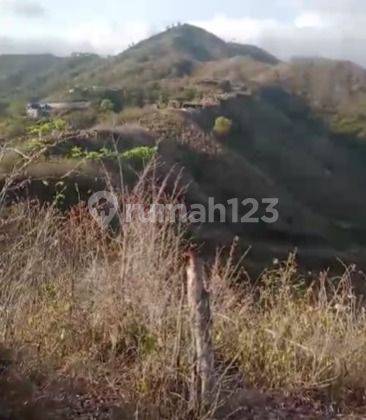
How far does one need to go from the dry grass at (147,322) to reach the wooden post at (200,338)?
0.07 meters

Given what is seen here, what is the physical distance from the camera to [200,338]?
3.49 meters

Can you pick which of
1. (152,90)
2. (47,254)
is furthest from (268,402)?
(152,90)

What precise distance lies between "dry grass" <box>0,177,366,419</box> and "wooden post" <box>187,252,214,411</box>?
0.23ft

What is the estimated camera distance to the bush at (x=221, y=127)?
4300 cm

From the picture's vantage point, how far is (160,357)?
3.59 m

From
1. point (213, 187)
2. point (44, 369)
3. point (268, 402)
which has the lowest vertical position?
point (213, 187)

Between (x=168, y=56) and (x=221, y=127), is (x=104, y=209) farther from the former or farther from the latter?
(x=168, y=56)

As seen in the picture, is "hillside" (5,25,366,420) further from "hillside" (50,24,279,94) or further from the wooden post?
"hillside" (50,24,279,94)

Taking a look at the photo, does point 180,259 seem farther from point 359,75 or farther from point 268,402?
point 359,75

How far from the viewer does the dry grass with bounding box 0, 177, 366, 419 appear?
3.68 meters

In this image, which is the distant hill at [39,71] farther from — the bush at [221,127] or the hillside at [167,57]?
the bush at [221,127]

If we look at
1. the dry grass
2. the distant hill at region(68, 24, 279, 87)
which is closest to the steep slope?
the distant hill at region(68, 24, 279, 87)

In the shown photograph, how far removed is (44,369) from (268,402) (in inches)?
45.1

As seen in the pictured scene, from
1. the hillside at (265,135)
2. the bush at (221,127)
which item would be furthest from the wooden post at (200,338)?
the bush at (221,127)
